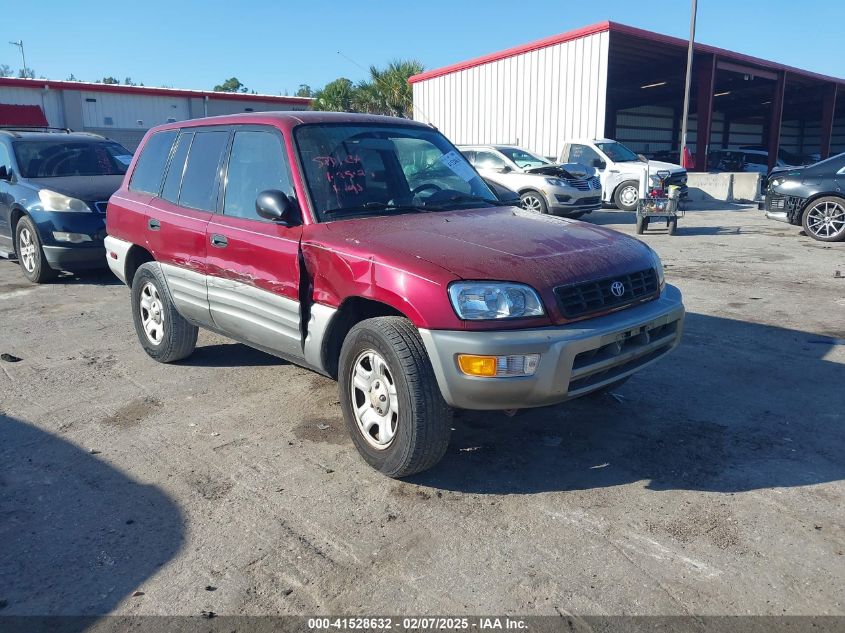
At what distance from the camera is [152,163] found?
5598 mm

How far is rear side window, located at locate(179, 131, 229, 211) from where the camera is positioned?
4.77 meters

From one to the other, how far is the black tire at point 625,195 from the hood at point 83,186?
41.4 ft

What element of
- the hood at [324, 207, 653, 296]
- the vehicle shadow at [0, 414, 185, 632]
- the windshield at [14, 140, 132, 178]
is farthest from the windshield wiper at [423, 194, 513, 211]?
the windshield at [14, 140, 132, 178]

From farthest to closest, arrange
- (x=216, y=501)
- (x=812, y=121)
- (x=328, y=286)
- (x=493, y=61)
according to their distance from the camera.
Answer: (x=812, y=121)
(x=493, y=61)
(x=328, y=286)
(x=216, y=501)

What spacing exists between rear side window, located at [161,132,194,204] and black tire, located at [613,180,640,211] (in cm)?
1439

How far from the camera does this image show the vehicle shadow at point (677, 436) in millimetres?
3605

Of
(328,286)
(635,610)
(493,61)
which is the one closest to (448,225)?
(328,286)

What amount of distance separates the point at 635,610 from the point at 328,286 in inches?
84.7

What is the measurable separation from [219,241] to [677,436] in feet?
10.1

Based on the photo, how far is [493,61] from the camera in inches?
969

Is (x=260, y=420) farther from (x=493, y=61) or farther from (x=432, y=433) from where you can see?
(x=493, y=61)

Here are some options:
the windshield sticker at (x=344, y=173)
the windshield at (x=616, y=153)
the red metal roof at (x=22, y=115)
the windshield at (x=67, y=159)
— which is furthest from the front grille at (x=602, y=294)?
the red metal roof at (x=22, y=115)

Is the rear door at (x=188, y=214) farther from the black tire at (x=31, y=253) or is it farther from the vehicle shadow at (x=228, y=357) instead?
the black tire at (x=31, y=253)

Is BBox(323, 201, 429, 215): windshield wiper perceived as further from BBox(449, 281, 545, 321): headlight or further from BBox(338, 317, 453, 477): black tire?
BBox(449, 281, 545, 321): headlight
